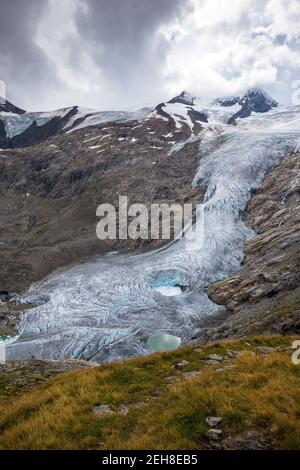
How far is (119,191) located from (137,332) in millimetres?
55234

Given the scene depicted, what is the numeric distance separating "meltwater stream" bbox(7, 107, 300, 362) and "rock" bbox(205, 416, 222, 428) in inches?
1021

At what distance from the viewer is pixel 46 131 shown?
17700 centimetres

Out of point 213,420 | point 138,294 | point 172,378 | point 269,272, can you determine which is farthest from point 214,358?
point 138,294

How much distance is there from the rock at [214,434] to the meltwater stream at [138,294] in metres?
26.4

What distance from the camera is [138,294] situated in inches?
1746

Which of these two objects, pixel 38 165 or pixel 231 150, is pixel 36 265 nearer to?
pixel 231 150

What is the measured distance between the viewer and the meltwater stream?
3491 cm

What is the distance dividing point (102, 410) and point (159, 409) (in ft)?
4.41

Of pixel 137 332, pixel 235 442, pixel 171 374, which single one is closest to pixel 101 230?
pixel 137 332

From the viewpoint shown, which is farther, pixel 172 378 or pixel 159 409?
pixel 172 378

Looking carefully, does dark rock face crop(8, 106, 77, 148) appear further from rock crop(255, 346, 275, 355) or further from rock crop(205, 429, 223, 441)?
rock crop(205, 429, 223, 441)

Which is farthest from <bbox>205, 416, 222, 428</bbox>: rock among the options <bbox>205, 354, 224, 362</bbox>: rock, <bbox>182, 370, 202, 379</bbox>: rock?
<bbox>205, 354, 224, 362</bbox>: rock

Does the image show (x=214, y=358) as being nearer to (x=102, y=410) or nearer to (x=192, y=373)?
(x=192, y=373)

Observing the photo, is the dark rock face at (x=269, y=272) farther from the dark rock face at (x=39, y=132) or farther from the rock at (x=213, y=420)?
the dark rock face at (x=39, y=132)
